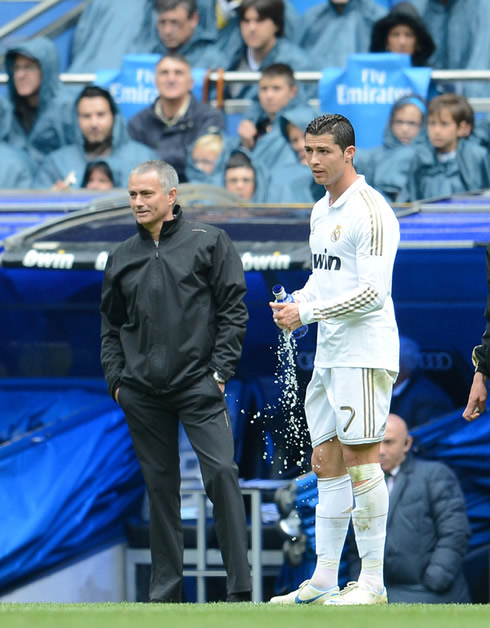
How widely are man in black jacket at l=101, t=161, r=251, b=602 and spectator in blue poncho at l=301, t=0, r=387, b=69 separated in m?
5.58

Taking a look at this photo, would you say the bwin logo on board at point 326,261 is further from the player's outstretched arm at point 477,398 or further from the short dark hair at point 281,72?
the short dark hair at point 281,72

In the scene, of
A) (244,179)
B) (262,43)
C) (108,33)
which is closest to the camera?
(244,179)

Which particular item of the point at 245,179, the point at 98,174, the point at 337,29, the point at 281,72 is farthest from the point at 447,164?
the point at 98,174

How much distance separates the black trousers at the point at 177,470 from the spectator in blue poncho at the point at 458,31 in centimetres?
587

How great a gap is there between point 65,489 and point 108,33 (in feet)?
17.7

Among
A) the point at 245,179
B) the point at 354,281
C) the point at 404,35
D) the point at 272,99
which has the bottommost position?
the point at 354,281

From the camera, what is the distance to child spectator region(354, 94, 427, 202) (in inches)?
345

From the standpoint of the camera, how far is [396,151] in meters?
8.84

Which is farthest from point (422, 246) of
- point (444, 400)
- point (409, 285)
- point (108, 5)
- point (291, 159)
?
point (108, 5)

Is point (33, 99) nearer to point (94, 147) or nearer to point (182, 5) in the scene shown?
point (94, 147)

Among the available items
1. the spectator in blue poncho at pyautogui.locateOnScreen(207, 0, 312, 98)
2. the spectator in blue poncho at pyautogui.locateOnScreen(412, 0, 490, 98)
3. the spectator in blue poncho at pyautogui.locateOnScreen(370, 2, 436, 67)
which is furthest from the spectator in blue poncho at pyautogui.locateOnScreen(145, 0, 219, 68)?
the spectator in blue poncho at pyautogui.locateOnScreen(412, 0, 490, 98)

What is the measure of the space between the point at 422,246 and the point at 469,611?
95.5 inches

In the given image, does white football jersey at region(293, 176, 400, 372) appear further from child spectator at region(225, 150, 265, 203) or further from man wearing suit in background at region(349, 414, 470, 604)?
child spectator at region(225, 150, 265, 203)

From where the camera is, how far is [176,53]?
34.7 feet
